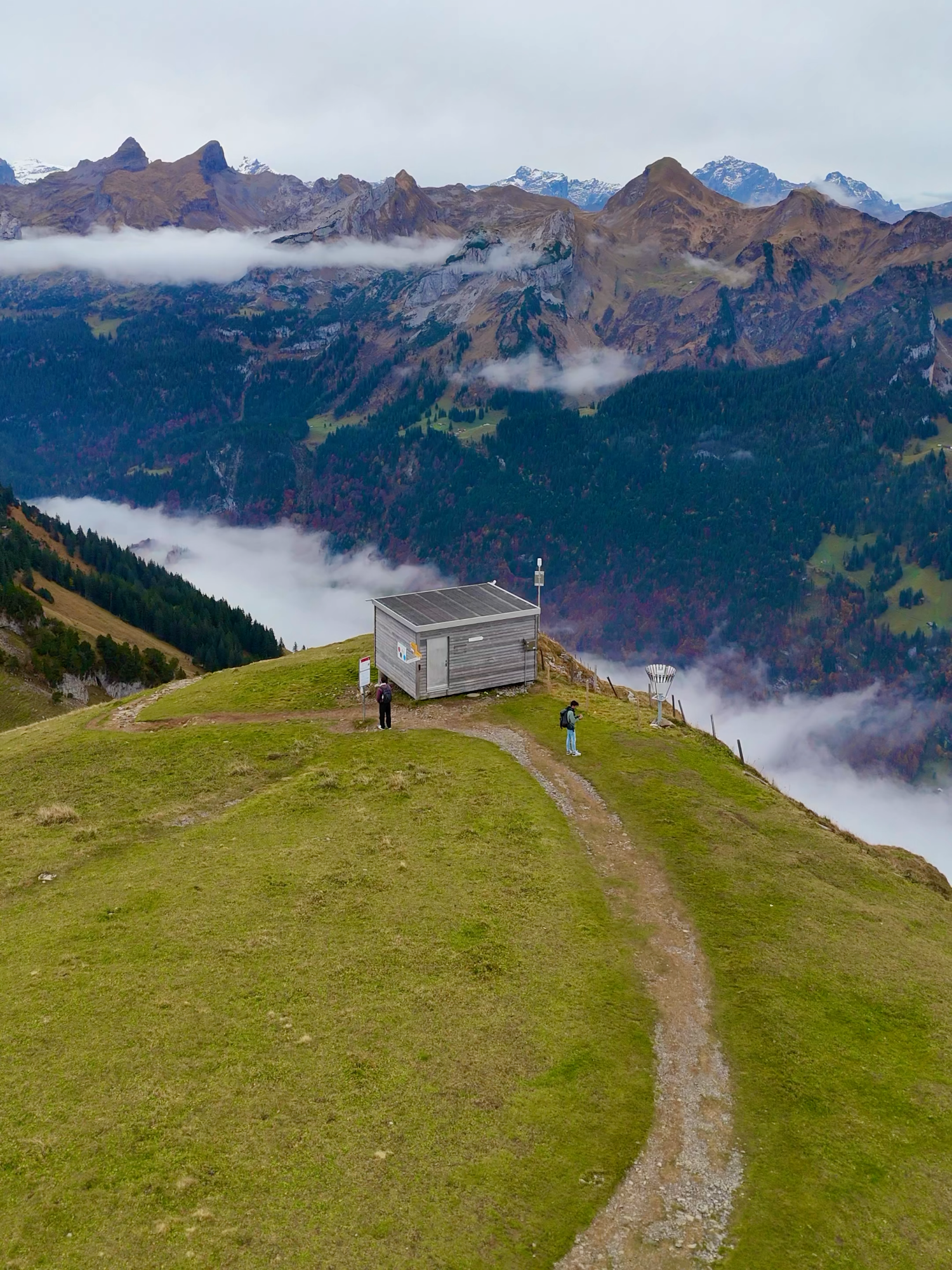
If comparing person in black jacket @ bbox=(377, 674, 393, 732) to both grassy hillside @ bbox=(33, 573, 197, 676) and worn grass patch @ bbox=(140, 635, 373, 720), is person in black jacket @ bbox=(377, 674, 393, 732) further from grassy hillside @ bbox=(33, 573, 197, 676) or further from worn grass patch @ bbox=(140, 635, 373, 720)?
grassy hillside @ bbox=(33, 573, 197, 676)

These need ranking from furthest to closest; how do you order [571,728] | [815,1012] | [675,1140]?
[571,728] → [815,1012] → [675,1140]

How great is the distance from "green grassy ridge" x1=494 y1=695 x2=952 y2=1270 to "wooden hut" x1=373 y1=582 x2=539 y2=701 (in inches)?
489

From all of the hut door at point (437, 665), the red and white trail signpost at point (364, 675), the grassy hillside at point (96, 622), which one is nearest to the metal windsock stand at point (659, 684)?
the hut door at point (437, 665)

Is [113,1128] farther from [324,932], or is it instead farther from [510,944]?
[510,944]

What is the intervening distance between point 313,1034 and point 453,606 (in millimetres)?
33583

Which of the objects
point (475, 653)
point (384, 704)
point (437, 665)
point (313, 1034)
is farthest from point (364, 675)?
point (313, 1034)

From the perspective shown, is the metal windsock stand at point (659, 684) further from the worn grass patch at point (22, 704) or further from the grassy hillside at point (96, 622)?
the grassy hillside at point (96, 622)

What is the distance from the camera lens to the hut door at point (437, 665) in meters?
51.0

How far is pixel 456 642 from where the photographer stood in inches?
2023

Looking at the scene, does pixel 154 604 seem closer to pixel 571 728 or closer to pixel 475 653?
pixel 475 653

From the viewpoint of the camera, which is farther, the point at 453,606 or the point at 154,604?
the point at 154,604

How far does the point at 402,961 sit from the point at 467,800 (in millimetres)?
12510

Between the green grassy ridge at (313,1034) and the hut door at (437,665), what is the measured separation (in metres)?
13.4

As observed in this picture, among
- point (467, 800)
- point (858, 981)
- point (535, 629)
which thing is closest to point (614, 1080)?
point (858, 981)
